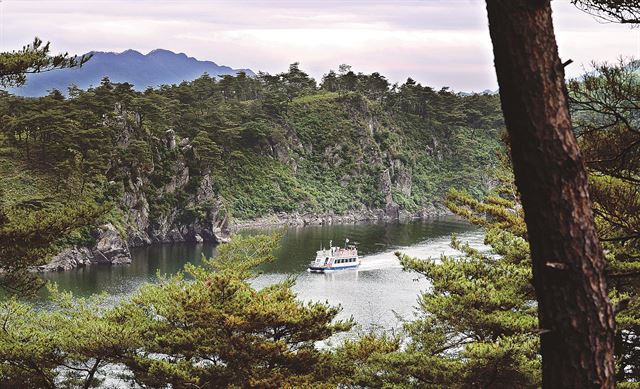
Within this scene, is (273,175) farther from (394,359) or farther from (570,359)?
(570,359)

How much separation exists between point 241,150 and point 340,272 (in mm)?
26764

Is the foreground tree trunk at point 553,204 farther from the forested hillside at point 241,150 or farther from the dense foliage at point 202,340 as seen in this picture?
the forested hillside at point 241,150

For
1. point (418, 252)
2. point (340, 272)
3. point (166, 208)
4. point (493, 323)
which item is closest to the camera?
point (493, 323)

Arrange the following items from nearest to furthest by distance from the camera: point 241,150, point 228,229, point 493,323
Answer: point 493,323 < point 228,229 < point 241,150

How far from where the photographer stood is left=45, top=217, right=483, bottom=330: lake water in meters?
28.4

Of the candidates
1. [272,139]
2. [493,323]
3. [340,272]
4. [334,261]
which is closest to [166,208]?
[334,261]

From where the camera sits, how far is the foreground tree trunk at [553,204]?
211 centimetres

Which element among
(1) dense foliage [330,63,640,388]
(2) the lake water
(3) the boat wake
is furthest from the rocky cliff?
(1) dense foliage [330,63,640,388]

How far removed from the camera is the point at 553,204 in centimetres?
215

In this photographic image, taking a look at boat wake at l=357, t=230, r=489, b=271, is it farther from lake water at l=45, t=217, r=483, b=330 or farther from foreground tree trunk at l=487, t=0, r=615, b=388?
foreground tree trunk at l=487, t=0, r=615, b=388

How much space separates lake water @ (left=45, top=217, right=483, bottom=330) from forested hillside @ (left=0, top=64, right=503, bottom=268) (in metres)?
3.11

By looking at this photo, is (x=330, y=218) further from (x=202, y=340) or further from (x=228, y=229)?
(x=202, y=340)

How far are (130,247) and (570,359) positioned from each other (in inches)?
1685

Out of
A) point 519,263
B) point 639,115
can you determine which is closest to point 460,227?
point 519,263
